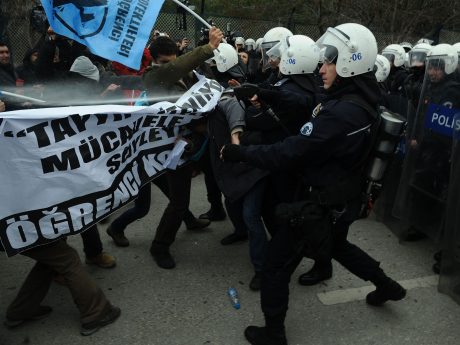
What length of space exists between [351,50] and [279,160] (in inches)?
28.7

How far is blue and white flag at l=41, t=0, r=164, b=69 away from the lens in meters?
2.94

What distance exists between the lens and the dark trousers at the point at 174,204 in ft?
11.8

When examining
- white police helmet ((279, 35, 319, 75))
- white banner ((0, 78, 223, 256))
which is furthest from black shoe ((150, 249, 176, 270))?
white police helmet ((279, 35, 319, 75))

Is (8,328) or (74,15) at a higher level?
(74,15)

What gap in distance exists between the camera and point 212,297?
131 inches

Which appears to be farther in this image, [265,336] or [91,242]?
[91,242]

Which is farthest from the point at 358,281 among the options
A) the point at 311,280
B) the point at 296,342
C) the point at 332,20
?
the point at 332,20

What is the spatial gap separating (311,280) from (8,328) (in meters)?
2.18

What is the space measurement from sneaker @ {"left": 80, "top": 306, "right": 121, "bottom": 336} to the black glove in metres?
1.34

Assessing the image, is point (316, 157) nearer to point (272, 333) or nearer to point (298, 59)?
point (298, 59)

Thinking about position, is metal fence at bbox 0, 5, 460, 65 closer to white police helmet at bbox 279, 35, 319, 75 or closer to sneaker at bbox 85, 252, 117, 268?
white police helmet at bbox 279, 35, 319, 75

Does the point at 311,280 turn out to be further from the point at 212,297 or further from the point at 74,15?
the point at 74,15

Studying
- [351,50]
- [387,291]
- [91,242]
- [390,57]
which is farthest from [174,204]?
[390,57]

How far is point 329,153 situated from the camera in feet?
8.05
